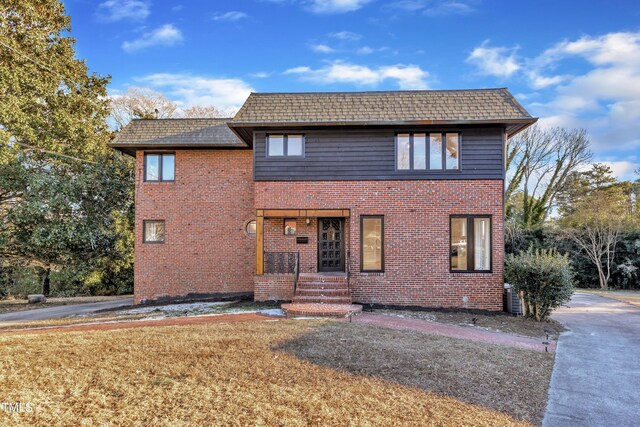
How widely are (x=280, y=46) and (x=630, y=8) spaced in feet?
38.2

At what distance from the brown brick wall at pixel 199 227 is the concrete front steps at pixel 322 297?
10.6ft

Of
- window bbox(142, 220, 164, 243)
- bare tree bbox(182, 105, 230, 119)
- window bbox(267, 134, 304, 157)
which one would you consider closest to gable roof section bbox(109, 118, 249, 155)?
window bbox(267, 134, 304, 157)

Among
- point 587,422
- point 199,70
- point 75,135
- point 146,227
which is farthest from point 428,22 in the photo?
point 75,135

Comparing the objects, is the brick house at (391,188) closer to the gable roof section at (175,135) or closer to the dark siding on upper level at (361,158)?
the dark siding on upper level at (361,158)

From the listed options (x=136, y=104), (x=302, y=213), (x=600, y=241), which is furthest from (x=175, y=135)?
(x=600, y=241)

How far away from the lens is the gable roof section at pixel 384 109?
1128 cm

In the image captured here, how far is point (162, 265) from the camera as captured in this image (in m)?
14.0

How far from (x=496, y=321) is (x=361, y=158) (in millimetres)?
5600

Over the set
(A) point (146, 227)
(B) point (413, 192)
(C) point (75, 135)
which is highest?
(C) point (75, 135)

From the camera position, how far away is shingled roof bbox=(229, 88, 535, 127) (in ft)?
37.2

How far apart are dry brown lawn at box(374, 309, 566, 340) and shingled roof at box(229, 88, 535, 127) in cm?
526

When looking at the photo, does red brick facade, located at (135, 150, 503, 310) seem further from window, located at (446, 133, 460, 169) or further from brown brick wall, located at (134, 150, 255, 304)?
brown brick wall, located at (134, 150, 255, 304)

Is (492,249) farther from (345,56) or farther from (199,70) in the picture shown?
(199,70)

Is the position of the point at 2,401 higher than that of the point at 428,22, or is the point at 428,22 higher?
the point at 428,22
